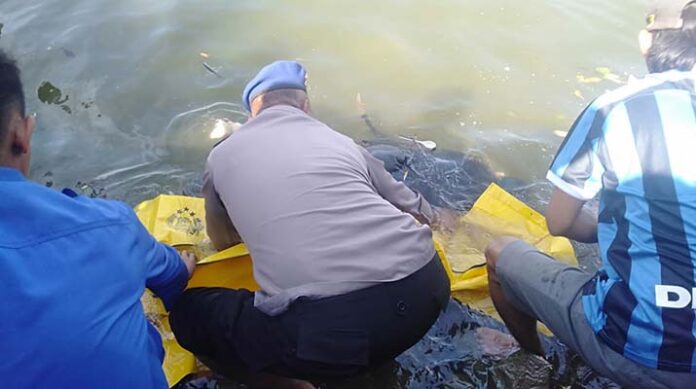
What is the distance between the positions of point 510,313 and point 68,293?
2.02 metres

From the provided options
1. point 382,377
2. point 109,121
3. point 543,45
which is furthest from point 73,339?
point 543,45

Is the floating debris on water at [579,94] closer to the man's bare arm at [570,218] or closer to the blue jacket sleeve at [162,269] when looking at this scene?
the man's bare arm at [570,218]

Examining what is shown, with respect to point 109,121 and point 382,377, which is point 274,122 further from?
point 109,121

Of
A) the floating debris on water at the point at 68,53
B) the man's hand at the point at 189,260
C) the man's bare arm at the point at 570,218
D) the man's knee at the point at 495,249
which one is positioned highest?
the man's bare arm at the point at 570,218

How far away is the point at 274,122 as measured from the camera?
2.72 meters

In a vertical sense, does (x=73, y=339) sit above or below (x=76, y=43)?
above

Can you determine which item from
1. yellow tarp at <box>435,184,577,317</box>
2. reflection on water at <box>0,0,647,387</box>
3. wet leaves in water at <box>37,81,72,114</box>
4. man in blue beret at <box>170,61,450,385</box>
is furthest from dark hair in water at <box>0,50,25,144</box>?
wet leaves in water at <box>37,81,72,114</box>

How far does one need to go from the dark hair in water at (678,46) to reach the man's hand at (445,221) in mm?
1525

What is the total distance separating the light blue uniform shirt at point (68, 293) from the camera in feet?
5.12

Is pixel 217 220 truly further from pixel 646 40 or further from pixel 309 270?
pixel 646 40

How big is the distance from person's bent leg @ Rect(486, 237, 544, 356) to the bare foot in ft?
0.22

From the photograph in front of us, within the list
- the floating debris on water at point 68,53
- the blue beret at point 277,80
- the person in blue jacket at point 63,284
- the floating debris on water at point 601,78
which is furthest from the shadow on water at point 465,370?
the floating debris on water at point 68,53

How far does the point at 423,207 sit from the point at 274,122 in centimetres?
98

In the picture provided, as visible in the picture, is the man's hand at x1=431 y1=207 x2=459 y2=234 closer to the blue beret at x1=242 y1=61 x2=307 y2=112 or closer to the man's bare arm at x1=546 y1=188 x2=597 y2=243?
the man's bare arm at x1=546 y1=188 x2=597 y2=243
